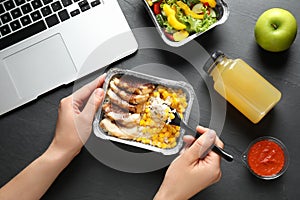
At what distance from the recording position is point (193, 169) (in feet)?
4.70

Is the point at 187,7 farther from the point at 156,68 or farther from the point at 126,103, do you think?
the point at 126,103

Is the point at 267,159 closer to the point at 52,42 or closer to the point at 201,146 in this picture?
the point at 201,146

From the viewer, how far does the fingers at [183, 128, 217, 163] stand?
1.41 metres

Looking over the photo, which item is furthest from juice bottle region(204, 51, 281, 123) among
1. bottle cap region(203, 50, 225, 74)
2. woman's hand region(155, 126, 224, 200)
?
woman's hand region(155, 126, 224, 200)

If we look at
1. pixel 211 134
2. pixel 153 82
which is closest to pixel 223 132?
pixel 211 134

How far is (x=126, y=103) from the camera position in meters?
1.49

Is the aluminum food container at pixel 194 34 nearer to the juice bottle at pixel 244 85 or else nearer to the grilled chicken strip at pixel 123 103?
the juice bottle at pixel 244 85

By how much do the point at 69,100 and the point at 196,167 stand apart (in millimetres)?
394

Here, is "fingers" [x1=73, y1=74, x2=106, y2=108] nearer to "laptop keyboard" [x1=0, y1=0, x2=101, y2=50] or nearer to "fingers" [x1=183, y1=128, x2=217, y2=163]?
"laptop keyboard" [x1=0, y1=0, x2=101, y2=50]

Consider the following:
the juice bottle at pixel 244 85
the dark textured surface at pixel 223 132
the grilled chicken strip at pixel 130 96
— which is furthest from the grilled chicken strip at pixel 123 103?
the juice bottle at pixel 244 85

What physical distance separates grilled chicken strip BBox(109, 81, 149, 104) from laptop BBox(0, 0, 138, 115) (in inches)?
3.1

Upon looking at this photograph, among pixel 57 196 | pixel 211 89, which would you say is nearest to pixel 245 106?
pixel 211 89

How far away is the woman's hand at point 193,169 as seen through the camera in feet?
4.66

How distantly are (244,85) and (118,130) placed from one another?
365mm
